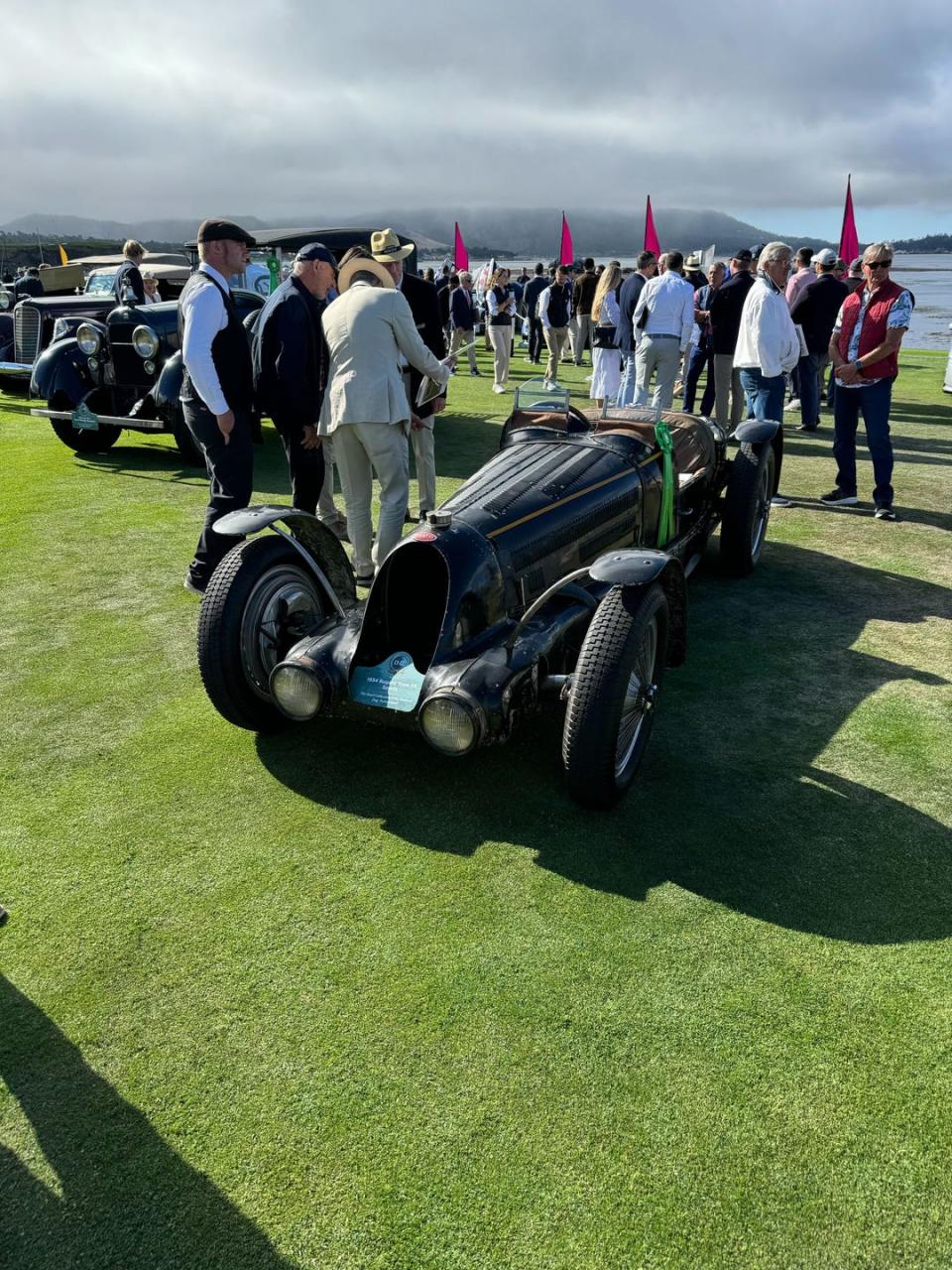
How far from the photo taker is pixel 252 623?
3736mm

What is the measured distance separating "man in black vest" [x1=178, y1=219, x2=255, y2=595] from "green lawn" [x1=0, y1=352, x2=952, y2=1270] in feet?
3.94

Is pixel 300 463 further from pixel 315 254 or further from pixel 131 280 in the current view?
pixel 131 280

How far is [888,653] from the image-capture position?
4.68 meters

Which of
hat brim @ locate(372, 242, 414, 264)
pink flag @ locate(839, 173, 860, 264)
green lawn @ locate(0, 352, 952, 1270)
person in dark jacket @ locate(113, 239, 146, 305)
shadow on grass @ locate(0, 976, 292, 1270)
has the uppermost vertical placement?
pink flag @ locate(839, 173, 860, 264)

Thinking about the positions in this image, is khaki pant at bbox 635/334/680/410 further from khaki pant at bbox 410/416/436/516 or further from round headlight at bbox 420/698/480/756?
round headlight at bbox 420/698/480/756

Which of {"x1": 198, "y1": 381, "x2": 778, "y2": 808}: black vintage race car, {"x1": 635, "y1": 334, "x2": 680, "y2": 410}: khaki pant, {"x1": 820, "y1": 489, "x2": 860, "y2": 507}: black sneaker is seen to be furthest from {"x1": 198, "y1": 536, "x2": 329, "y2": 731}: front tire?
{"x1": 635, "y1": 334, "x2": 680, "y2": 410}: khaki pant

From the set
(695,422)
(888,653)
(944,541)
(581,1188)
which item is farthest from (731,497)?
(581,1188)

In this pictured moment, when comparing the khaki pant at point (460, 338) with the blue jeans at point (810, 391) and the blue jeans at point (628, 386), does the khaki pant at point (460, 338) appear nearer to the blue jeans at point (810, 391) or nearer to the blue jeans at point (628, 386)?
the blue jeans at point (628, 386)

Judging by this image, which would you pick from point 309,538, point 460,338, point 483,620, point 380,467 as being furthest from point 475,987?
point 460,338

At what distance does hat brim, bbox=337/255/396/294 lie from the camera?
5395mm

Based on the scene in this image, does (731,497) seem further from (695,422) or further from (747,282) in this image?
(747,282)

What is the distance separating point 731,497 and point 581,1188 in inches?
177

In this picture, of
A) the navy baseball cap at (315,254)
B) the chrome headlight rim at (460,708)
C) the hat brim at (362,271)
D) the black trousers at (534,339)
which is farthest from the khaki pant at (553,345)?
the chrome headlight rim at (460,708)

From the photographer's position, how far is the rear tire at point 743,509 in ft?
18.5
